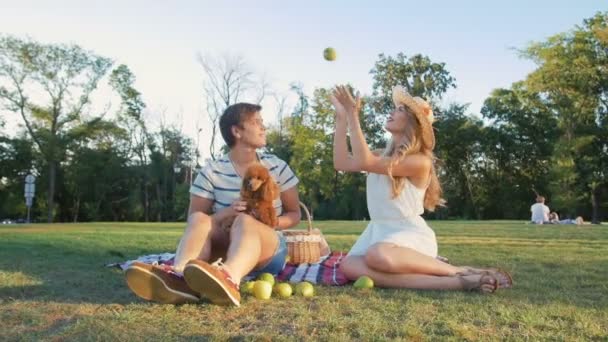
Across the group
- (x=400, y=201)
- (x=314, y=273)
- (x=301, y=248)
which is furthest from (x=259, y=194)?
(x=301, y=248)

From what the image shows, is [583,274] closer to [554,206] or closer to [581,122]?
[554,206]

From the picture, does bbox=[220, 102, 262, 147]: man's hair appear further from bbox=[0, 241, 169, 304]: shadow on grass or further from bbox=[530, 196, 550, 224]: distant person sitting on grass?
bbox=[530, 196, 550, 224]: distant person sitting on grass

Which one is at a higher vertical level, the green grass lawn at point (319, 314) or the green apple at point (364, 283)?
the green apple at point (364, 283)

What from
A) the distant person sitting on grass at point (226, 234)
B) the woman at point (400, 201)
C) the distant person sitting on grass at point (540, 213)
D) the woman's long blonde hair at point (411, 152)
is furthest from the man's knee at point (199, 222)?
the distant person sitting on grass at point (540, 213)

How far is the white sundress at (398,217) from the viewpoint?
3.87 m

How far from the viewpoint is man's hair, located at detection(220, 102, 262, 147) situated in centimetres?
398

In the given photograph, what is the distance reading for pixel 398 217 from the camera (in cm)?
395

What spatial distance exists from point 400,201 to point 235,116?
1.27 m

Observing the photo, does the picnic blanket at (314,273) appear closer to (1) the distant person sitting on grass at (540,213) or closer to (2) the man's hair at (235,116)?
(2) the man's hair at (235,116)

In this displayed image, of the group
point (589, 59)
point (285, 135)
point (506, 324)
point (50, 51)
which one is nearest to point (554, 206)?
point (589, 59)

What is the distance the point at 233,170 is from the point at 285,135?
37729 mm

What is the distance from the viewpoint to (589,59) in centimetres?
3478

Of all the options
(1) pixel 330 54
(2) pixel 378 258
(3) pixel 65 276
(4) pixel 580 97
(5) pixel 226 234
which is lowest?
(3) pixel 65 276

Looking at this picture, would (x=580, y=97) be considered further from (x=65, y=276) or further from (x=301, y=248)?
(x=65, y=276)
